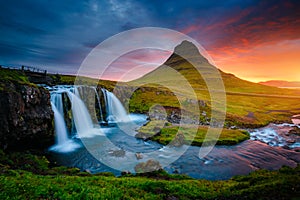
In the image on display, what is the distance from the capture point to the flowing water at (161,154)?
21.3 m

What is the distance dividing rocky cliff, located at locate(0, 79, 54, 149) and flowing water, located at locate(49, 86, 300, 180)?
124 inches

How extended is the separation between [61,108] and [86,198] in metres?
26.2

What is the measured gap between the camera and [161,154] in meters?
25.6

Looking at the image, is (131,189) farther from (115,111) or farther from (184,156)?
(115,111)

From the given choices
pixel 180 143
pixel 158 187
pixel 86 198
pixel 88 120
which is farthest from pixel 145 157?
pixel 88 120

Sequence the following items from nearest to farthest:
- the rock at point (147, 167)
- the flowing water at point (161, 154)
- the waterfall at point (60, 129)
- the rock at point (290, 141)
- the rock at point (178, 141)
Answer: the rock at point (147, 167) < the flowing water at point (161, 154) < the waterfall at point (60, 129) < the rock at point (178, 141) < the rock at point (290, 141)

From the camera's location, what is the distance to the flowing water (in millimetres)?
21303

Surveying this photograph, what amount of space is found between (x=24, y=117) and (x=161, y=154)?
19761mm

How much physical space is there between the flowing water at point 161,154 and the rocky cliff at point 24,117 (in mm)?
3147

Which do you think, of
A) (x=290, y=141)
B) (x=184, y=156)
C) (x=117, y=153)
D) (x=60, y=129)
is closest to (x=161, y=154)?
(x=184, y=156)

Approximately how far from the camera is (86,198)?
30.7ft

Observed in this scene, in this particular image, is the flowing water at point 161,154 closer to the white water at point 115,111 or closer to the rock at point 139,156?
the rock at point 139,156

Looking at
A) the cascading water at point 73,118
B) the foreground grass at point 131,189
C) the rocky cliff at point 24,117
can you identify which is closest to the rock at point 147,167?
the foreground grass at point 131,189

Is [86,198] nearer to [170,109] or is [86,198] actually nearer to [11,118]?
[11,118]
